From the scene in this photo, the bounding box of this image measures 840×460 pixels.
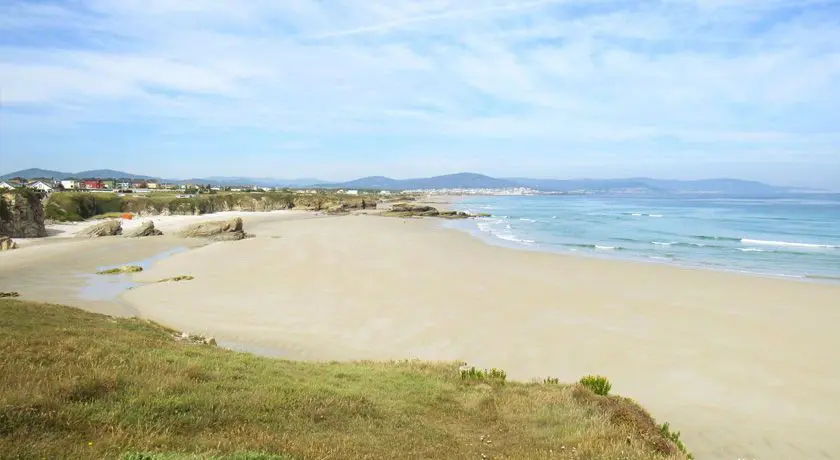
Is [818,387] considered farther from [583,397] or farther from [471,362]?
[471,362]

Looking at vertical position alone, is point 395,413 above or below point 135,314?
above

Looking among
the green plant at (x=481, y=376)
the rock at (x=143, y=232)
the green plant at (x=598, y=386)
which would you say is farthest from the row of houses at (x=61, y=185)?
the green plant at (x=598, y=386)

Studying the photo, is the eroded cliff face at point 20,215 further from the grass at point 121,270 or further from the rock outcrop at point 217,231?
the grass at point 121,270

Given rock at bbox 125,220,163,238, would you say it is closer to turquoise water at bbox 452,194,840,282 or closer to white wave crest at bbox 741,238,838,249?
turquoise water at bbox 452,194,840,282

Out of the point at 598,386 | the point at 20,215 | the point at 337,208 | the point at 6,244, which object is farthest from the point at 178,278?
the point at 337,208

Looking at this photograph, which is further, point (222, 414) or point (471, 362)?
point (471, 362)

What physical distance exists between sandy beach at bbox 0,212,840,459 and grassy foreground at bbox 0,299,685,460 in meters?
4.01

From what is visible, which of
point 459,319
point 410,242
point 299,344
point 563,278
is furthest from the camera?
point 410,242

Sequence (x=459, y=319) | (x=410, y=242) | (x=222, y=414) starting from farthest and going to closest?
(x=410, y=242)
(x=459, y=319)
(x=222, y=414)

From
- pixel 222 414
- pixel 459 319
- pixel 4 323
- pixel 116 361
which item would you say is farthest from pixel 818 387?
pixel 4 323

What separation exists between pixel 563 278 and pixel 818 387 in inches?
610

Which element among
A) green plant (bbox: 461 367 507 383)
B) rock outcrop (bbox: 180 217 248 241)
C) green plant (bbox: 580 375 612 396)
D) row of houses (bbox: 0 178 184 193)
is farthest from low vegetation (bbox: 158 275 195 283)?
row of houses (bbox: 0 178 184 193)

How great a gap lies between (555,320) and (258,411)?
574 inches

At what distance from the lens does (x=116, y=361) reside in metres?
8.61
